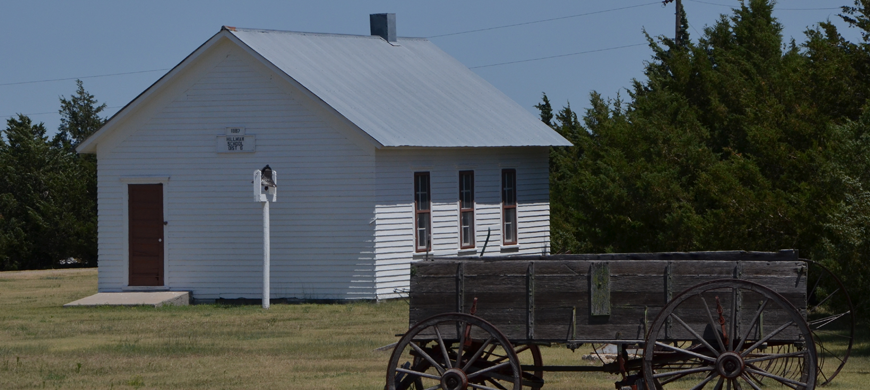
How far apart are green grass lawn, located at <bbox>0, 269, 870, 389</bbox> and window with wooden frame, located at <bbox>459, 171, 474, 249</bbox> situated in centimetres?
293

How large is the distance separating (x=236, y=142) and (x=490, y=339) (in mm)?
14733

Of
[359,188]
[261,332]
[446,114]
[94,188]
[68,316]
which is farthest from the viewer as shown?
[94,188]

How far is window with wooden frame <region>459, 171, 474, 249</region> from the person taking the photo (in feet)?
80.7

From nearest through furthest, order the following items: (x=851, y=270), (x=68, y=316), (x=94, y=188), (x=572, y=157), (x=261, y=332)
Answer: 1. (x=851, y=270)
2. (x=261, y=332)
3. (x=68, y=316)
4. (x=572, y=157)
5. (x=94, y=188)

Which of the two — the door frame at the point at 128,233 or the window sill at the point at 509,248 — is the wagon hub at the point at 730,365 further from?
the window sill at the point at 509,248

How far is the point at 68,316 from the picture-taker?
20.5 meters

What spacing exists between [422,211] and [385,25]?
764 centimetres

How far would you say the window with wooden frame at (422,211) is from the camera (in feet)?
76.1

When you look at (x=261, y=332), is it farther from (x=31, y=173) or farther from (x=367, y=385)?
(x=31, y=173)

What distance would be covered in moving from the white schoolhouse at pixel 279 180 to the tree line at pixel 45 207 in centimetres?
1387

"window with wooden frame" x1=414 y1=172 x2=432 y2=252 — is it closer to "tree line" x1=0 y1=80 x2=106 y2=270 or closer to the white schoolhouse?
the white schoolhouse

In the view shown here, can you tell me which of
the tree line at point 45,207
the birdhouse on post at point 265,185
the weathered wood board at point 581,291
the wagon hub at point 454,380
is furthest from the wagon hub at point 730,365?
the tree line at point 45,207

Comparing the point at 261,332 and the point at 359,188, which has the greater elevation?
the point at 359,188

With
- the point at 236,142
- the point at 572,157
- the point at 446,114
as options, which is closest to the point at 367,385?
the point at 236,142
